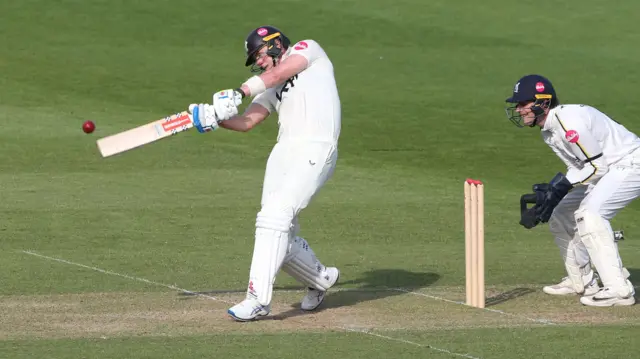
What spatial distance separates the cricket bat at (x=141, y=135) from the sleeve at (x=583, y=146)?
2480 millimetres

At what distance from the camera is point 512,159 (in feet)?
48.2

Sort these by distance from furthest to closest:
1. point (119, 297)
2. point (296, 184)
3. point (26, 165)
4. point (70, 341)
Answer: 1. point (26, 165)
2. point (119, 297)
3. point (296, 184)
4. point (70, 341)

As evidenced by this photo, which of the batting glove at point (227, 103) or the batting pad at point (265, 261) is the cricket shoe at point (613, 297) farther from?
the batting glove at point (227, 103)

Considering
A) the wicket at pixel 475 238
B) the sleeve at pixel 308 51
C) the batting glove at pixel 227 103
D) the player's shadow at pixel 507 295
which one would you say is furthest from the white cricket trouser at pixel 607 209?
the batting glove at pixel 227 103

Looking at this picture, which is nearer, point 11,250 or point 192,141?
point 11,250

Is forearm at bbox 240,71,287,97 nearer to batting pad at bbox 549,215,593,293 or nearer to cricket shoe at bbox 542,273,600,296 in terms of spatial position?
batting pad at bbox 549,215,593,293

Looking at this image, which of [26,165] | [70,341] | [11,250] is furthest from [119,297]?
[26,165]

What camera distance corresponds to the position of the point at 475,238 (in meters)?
8.25

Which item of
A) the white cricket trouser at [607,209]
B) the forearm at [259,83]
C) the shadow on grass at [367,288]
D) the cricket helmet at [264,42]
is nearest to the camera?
the forearm at [259,83]

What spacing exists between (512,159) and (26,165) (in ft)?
17.9

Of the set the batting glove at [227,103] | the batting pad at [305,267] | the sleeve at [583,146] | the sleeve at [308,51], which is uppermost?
the sleeve at [308,51]

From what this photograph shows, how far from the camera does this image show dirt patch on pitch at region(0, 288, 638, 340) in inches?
303

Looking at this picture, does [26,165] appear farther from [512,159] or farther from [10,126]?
[512,159]

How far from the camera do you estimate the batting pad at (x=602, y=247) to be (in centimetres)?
837
